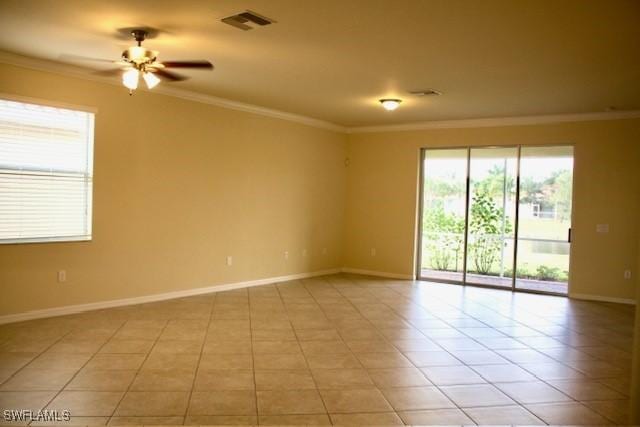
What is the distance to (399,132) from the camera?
8758mm

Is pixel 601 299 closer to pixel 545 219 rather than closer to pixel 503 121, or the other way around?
pixel 545 219

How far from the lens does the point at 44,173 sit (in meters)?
5.19

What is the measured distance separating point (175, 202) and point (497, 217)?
16.6 ft

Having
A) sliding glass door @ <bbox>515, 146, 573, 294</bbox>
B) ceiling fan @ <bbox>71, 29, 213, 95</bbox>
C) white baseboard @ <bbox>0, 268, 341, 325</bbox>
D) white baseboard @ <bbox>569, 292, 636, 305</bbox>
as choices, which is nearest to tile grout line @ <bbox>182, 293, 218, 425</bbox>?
white baseboard @ <bbox>0, 268, 341, 325</bbox>

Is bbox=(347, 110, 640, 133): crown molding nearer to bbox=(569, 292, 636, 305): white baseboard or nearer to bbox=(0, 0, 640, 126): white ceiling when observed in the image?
bbox=(0, 0, 640, 126): white ceiling

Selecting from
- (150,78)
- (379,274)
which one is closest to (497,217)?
(379,274)

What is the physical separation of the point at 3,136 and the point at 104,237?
1466 mm

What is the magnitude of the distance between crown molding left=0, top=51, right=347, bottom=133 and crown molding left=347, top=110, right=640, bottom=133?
881 millimetres

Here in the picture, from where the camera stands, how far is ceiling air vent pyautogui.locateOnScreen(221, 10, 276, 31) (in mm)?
3582

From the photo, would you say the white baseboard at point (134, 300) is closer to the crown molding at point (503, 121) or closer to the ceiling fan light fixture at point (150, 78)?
the ceiling fan light fixture at point (150, 78)

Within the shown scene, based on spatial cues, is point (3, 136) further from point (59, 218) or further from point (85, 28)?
point (85, 28)

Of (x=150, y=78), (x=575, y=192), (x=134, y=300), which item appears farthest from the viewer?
(x=575, y=192)

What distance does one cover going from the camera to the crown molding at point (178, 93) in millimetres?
4957

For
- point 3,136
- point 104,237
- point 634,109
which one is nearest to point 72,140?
point 3,136
